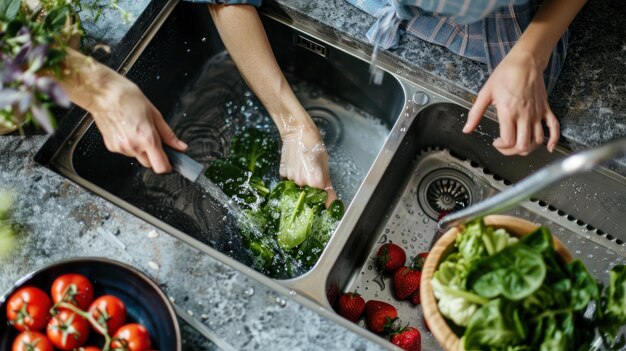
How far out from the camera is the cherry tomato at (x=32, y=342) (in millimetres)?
812

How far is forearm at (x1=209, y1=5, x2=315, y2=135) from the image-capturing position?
1213 mm

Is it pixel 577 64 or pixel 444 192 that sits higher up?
pixel 577 64

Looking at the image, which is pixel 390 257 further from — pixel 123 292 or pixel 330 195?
pixel 123 292

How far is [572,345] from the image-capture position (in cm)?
75

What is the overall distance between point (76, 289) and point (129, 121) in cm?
29

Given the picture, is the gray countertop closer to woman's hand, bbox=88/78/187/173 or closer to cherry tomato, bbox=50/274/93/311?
woman's hand, bbox=88/78/187/173

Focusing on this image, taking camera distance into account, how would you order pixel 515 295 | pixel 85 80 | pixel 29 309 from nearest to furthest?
pixel 515 295 → pixel 29 309 → pixel 85 80

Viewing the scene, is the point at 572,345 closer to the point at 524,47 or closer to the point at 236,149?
the point at 524,47

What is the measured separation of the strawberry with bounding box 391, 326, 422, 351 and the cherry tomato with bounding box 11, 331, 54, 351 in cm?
61

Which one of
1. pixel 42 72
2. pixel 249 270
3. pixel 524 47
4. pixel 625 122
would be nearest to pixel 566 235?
pixel 625 122

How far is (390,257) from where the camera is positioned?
121 cm

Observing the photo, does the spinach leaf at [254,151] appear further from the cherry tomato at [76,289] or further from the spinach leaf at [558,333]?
the spinach leaf at [558,333]

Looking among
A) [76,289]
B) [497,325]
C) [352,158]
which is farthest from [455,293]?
[352,158]

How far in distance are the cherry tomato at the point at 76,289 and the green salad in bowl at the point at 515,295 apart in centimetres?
51
